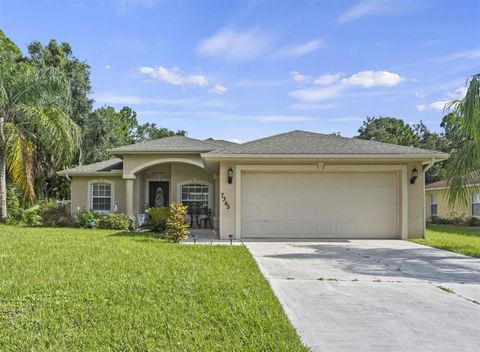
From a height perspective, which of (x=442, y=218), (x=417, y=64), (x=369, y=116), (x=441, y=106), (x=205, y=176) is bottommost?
(x=442, y=218)

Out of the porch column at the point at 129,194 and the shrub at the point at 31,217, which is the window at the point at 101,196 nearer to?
the porch column at the point at 129,194

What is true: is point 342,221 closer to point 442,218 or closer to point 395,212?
point 395,212

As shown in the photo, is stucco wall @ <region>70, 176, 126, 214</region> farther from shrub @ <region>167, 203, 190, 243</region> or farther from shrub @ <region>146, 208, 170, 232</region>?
shrub @ <region>167, 203, 190, 243</region>

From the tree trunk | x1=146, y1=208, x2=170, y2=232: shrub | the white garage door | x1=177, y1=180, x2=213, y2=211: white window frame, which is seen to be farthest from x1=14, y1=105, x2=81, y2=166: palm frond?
the white garage door

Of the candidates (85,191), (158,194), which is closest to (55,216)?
(85,191)

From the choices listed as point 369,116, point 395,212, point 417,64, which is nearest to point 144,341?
point 395,212

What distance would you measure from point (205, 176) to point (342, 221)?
7.74 m

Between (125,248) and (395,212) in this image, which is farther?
(395,212)

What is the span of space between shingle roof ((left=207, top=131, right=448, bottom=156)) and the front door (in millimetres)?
7382

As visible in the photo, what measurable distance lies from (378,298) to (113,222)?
1307 centimetres

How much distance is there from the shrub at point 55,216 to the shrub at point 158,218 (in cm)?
436

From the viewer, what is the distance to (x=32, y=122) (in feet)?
57.7

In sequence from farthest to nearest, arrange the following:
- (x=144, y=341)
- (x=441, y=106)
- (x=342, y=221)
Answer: (x=342, y=221)
(x=441, y=106)
(x=144, y=341)

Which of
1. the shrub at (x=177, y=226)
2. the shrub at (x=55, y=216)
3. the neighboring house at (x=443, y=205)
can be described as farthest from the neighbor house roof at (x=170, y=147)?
the neighboring house at (x=443, y=205)
